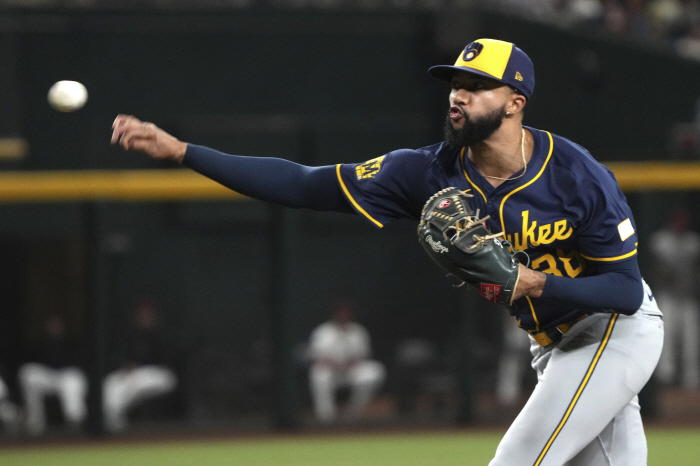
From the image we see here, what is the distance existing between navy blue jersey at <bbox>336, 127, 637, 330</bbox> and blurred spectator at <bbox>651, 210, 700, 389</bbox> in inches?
219

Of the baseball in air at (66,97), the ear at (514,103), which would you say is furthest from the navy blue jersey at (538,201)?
the baseball in air at (66,97)

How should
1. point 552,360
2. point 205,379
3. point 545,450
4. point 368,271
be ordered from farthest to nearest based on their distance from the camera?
point 368,271, point 205,379, point 552,360, point 545,450

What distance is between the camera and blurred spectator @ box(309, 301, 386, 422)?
848 centimetres

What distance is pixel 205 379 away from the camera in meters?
8.43

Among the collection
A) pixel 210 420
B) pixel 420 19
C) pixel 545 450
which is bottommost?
pixel 210 420

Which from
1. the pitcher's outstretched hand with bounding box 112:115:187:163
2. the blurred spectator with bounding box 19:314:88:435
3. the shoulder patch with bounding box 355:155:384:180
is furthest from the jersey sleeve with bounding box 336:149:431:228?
the blurred spectator with bounding box 19:314:88:435

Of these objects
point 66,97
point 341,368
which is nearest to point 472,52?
point 66,97

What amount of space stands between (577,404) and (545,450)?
0.62ft

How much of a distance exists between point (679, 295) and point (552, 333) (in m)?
5.81

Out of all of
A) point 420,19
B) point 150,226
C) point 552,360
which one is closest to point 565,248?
point 552,360

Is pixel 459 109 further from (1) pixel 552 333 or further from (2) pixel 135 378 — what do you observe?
(2) pixel 135 378

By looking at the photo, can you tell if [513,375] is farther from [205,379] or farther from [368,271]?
[205,379]

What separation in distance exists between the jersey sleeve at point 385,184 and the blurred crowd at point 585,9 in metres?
9.19

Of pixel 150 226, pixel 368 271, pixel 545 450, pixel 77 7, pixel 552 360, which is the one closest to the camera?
pixel 545 450
